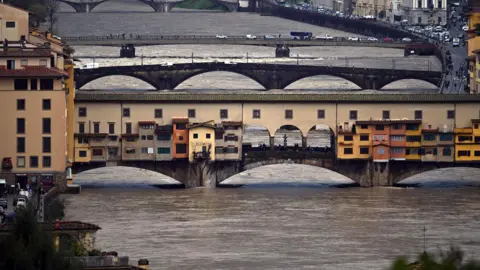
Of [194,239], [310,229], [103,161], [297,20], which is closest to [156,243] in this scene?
[194,239]

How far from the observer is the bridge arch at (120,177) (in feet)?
143

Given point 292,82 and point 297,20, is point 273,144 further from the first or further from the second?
point 297,20

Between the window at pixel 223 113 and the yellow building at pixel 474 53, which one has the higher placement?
the yellow building at pixel 474 53

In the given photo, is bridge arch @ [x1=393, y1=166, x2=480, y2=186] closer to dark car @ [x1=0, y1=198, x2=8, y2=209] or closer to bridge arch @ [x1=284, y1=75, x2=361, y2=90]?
dark car @ [x1=0, y1=198, x2=8, y2=209]

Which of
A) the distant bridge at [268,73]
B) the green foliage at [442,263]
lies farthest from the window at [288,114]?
the green foliage at [442,263]

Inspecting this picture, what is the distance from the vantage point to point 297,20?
105 metres

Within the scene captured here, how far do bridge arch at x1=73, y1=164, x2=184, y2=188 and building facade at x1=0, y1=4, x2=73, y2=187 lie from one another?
2.00m

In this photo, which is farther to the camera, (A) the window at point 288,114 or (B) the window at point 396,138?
(A) the window at point 288,114

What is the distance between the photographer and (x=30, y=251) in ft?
71.7

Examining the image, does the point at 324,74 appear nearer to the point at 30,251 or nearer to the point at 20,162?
the point at 20,162

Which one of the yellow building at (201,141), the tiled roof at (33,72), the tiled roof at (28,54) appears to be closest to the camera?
the tiled roof at (33,72)

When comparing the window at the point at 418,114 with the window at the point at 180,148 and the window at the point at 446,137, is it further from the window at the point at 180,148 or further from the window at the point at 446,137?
the window at the point at 180,148

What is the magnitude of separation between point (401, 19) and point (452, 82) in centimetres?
3362

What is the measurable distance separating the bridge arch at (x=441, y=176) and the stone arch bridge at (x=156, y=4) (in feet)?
203
